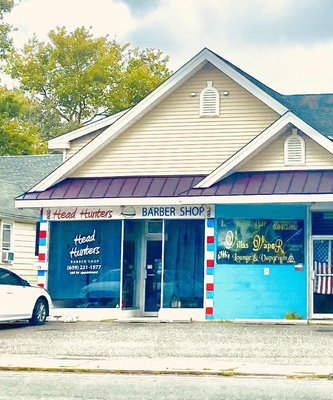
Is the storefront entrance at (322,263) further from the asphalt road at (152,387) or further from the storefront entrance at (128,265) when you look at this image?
the asphalt road at (152,387)

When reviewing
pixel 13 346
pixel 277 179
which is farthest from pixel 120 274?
pixel 13 346

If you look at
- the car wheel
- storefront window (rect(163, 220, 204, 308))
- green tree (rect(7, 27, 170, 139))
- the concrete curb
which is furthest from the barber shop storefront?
green tree (rect(7, 27, 170, 139))

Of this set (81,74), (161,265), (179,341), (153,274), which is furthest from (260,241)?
(81,74)

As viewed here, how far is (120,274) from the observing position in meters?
26.1

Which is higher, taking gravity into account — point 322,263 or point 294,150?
point 294,150

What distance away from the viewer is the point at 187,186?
83.9 feet

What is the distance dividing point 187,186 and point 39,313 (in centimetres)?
553

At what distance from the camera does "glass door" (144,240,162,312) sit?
26.7 m

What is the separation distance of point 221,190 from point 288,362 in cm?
989

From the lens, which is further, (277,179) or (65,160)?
(65,160)

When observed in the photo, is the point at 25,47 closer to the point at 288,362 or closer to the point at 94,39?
the point at 94,39

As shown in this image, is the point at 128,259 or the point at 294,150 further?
the point at 128,259

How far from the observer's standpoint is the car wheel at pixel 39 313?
23812mm

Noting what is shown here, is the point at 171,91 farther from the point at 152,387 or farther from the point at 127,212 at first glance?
the point at 152,387
